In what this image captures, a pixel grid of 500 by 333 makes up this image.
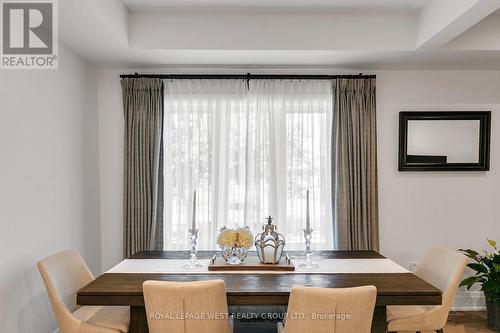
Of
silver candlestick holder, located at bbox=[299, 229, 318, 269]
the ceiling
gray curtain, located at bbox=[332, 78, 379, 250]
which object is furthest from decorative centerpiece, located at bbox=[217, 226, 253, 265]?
the ceiling

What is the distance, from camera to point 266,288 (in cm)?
196

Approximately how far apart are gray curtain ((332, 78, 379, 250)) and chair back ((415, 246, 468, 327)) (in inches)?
Result: 29.9

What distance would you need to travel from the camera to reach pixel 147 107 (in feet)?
11.0

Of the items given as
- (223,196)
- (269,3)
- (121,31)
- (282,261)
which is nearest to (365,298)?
(282,261)

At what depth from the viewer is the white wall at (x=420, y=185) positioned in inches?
136

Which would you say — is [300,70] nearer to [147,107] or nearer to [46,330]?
[147,107]

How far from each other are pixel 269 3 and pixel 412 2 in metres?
1.07

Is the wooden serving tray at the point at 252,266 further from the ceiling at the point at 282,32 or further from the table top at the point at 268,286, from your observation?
the ceiling at the point at 282,32

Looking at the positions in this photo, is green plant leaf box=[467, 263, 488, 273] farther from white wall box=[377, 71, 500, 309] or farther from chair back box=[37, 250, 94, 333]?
chair back box=[37, 250, 94, 333]

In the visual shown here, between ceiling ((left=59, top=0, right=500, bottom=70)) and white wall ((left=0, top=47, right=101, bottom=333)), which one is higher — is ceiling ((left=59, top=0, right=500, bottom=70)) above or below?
above

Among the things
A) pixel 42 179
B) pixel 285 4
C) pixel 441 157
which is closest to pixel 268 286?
pixel 42 179

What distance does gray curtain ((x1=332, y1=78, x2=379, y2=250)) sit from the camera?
3.35m

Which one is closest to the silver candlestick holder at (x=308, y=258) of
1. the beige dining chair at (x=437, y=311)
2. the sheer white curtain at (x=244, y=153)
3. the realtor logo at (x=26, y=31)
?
the beige dining chair at (x=437, y=311)

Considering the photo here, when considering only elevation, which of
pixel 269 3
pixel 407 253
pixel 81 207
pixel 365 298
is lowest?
pixel 407 253
